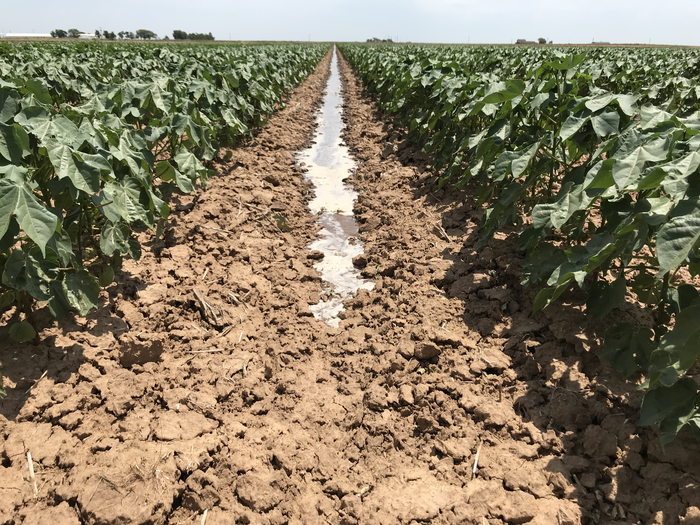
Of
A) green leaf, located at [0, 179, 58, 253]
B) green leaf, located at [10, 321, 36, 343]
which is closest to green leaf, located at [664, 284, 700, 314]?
green leaf, located at [0, 179, 58, 253]

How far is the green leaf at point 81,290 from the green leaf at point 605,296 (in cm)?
276

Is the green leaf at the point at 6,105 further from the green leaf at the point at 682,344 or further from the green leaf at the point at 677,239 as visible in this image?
the green leaf at the point at 682,344

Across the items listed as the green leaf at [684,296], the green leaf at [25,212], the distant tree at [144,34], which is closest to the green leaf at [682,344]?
the green leaf at [684,296]

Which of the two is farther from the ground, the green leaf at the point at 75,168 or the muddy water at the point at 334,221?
the green leaf at the point at 75,168

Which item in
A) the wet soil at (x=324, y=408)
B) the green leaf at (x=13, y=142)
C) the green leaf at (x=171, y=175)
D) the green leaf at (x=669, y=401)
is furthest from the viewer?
the green leaf at (x=171, y=175)

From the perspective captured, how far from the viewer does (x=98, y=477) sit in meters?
1.95

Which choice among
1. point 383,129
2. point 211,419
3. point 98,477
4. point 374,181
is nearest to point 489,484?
point 211,419

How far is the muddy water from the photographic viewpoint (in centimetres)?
394

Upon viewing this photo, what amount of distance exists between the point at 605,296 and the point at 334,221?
11.4 ft

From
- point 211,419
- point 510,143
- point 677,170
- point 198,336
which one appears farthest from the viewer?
point 510,143

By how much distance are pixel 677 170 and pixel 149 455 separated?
8.38 feet

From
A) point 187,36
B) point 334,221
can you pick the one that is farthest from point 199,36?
point 334,221

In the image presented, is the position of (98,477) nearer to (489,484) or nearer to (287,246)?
(489,484)

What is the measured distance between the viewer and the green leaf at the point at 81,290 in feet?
8.13
